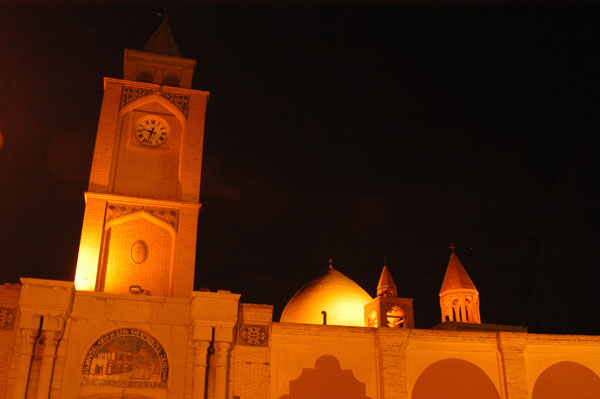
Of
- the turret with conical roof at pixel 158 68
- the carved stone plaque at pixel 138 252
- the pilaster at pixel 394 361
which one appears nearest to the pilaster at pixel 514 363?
the pilaster at pixel 394 361

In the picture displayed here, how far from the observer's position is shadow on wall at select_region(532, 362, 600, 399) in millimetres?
17953

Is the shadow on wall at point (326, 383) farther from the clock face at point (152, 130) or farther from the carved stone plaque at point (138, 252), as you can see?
the clock face at point (152, 130)

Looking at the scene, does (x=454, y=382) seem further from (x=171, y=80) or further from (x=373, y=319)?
(x=171, y=80)

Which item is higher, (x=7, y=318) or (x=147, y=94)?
(x=147, y=94)

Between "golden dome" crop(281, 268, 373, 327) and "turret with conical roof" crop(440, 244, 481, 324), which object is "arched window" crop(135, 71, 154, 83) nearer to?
"golden dome" crop(281, 268, 373, 327)

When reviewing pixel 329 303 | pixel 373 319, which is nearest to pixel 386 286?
pixel 373 319

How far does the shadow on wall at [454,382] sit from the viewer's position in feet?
57.3

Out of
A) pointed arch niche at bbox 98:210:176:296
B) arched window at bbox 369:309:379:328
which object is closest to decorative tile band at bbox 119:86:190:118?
pointed arch niche at bbox 98:210:176:296

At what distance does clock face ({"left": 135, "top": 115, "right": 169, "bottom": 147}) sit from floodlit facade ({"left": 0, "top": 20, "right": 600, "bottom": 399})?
0.14 feet

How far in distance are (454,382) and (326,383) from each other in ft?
12.0

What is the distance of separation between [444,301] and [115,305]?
59.2 feet

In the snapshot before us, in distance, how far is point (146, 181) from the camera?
1919 centimetres

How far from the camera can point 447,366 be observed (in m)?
17.8

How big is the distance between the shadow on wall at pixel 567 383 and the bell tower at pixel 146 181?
1044 centimetres
